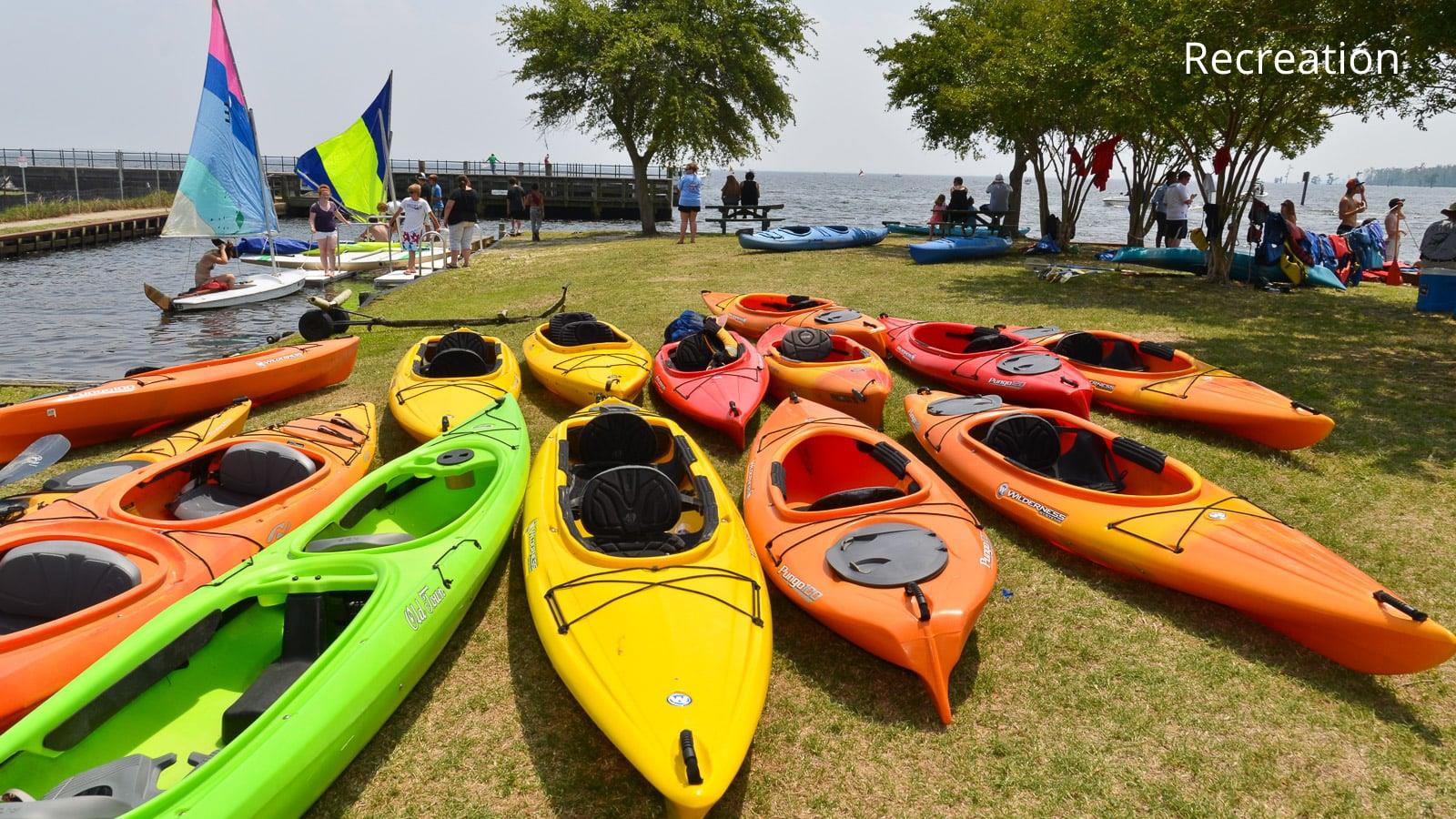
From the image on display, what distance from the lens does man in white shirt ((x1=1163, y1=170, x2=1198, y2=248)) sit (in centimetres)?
1800

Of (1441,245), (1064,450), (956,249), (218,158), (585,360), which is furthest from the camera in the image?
(956,249)

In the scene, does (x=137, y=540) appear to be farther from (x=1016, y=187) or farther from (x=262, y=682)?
(x=1016, y=187)

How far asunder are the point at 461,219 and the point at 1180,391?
51.5ft

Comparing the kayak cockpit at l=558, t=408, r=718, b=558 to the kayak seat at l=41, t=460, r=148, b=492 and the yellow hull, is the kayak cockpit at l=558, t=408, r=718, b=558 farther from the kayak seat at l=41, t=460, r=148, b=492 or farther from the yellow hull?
the kayak seat at l=41, t=460, r=148, b=492

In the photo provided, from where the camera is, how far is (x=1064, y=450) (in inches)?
253

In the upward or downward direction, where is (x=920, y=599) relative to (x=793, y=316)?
downward

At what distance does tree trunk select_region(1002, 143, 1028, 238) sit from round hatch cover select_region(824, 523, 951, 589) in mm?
20336

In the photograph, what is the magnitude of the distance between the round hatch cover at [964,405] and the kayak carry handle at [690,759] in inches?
178

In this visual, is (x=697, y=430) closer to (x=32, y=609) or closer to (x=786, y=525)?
(x=786, y=525)

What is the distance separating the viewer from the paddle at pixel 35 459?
553 centimetres

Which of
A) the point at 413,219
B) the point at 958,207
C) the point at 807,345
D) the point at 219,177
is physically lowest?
the point at 807,345

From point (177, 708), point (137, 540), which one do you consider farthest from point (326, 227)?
point (177, 708)

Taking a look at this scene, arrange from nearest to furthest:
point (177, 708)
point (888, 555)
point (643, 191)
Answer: point (177, 708) < point (888, 555) < point (643, 191)

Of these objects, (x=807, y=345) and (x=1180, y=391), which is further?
(x=807, y=345)
